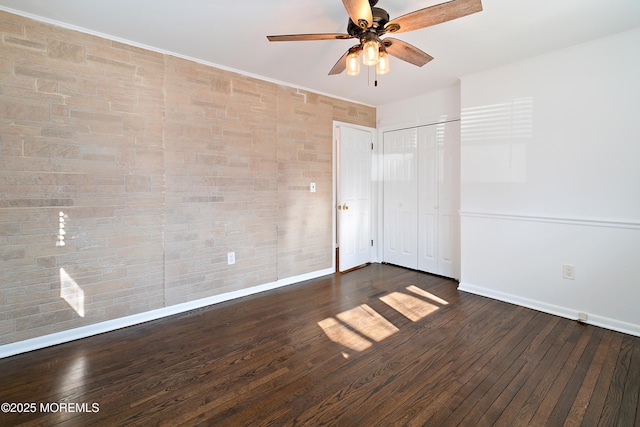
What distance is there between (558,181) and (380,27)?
229cm

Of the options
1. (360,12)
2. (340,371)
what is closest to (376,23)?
(360,12)


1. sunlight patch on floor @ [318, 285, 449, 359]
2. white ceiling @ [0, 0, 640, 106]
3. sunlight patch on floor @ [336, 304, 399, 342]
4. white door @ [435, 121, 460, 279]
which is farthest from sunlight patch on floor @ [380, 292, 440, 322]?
white ceiling @ [0, 0, 640, 106]

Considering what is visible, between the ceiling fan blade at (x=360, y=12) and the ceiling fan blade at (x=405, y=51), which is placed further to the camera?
the ceiling fan blade at (x=405, y=51)

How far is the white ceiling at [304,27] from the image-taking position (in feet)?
6.95

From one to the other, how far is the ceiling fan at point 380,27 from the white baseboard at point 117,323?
254 centimetres

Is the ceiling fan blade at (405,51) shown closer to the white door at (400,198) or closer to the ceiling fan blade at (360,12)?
the ceiling fan blade at (360,12)

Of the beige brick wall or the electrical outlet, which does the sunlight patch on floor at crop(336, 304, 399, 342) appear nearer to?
the beige brick wall

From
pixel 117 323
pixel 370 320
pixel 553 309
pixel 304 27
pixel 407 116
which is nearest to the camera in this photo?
pixel 304 27

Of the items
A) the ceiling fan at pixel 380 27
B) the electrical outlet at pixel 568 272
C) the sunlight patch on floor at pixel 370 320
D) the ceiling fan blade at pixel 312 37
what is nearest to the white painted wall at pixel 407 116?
the sunlight patch on floor at pixel 370 320

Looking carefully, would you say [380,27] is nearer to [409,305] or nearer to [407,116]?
[409,305]

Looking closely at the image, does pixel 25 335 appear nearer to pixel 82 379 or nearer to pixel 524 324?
pixel 82 379

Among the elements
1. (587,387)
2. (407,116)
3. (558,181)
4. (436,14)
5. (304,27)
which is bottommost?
(587,387)

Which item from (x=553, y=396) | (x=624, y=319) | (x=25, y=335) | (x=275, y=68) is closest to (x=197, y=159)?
(x=275, y=68)

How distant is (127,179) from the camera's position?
8.75ft
